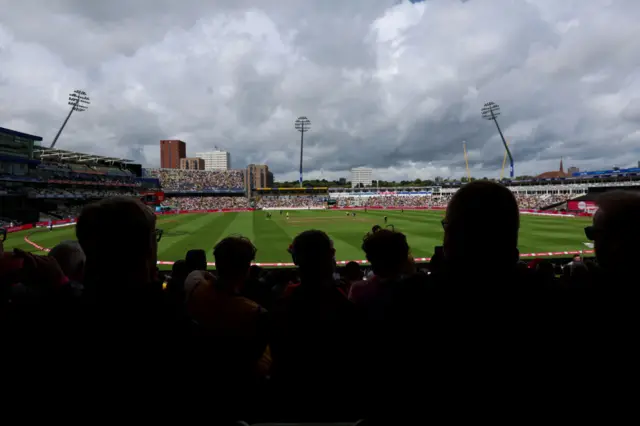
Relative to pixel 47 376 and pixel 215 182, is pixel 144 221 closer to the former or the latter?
A: pixel 47 376

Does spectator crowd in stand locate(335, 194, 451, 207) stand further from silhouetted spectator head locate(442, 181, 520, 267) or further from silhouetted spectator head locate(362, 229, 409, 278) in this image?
silhouetted spectator head locate(442, 181, 520, 267)

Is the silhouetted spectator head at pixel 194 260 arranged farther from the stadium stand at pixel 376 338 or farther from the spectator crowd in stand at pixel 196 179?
the spectator crowd in stand at pixel 196 179

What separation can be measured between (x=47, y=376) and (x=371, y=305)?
2.18 meters

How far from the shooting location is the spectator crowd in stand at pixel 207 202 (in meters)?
100

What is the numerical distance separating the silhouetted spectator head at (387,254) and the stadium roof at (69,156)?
293 ft

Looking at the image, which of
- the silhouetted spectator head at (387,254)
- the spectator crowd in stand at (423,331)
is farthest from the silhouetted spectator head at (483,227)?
the silhouetted spectator head at (387,254)

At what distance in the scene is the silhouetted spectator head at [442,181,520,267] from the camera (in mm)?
1727

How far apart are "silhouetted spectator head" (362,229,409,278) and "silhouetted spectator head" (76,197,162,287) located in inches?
99.0

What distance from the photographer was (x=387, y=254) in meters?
3.71

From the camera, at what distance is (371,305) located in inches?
110

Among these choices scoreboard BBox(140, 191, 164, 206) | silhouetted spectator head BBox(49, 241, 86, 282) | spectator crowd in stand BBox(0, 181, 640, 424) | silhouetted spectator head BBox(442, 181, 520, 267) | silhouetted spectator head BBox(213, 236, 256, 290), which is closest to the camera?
spectator crowd in stand BBox(0, 181, 640, 424)

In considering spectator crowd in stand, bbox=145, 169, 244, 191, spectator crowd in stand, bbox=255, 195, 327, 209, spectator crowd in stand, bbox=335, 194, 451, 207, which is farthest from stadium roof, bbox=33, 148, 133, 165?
spectator crowd in stand, bbox=335, 194, 451, 207

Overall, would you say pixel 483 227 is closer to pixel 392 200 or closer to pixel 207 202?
pixel 207 202

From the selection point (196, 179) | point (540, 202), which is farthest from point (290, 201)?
point (540, 202)
